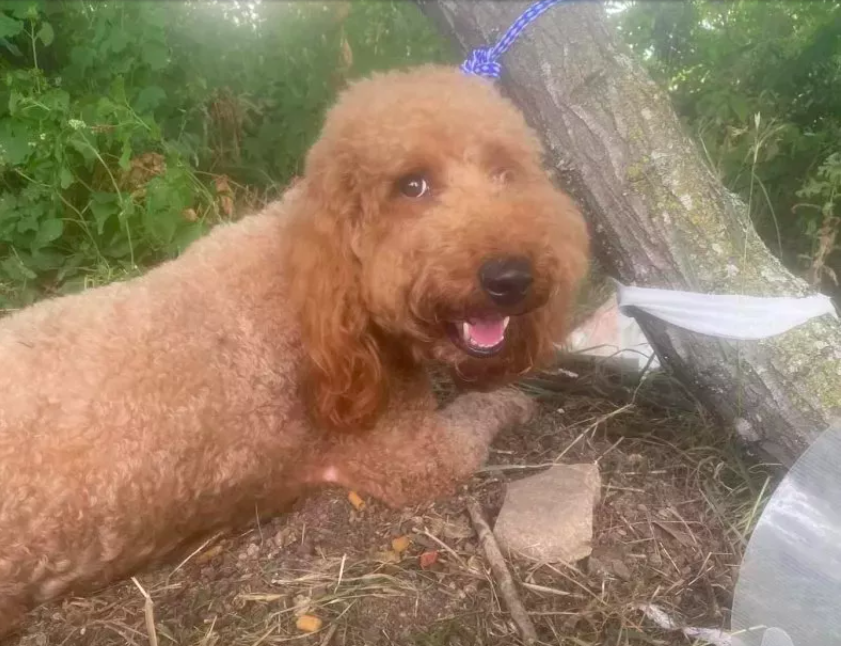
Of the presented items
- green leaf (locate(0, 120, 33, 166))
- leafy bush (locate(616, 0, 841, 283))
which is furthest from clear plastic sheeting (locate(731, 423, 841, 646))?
green leaf (locate(0, 120, 33, 166))

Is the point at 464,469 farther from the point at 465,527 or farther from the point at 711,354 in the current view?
the point at 711,354

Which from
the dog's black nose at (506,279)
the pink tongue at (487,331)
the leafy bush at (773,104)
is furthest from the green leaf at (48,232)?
the leafy bush at (773,104)

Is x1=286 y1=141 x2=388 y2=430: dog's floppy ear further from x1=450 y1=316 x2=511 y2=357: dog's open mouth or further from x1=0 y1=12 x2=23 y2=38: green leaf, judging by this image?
x1=0 y1=12 x2=23 y2=38: green leaf

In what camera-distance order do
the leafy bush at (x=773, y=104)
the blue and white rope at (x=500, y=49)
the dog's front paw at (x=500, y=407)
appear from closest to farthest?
the blue and white rope at (x=500, y=49) < the dog's front paw at (x=500, y=407) < the leafy bush at (x=773, y=104)

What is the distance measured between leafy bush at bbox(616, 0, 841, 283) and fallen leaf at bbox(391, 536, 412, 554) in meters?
1.96

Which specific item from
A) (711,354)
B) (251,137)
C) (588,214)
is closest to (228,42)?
(251,137)

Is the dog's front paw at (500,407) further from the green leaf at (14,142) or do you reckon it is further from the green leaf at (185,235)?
the green leaf at (14,142)

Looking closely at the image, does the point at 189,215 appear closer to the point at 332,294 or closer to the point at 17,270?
the point at 17,270

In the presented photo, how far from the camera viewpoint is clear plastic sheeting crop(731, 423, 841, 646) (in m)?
1.75

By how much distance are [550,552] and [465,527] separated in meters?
0.29

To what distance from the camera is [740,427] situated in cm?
232

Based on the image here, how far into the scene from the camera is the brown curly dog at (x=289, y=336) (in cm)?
193

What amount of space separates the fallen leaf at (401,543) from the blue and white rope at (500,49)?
1.55 metres

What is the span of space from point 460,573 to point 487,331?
73 cm
